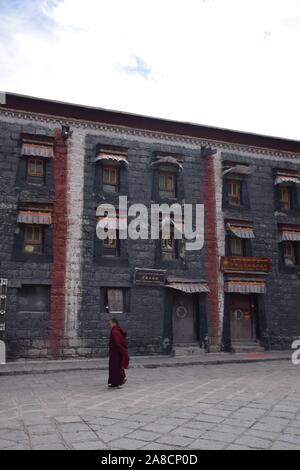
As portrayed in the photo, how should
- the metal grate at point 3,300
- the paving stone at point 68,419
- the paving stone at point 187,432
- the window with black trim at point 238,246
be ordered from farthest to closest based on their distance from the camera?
the window with black trim at point 238,246 < the metal grate at point 3,300 < the paving stone at point 68,419 < the paving stone at point 187,432

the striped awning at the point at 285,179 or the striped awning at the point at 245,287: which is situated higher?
the striped awning at the point at 285,179

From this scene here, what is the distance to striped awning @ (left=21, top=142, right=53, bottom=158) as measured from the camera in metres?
14.3

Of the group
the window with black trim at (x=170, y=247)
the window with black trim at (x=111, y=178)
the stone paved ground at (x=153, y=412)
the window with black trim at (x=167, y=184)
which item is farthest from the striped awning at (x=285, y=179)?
the stone paved ground at (x=153, y=412)

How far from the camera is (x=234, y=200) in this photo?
1725 cm

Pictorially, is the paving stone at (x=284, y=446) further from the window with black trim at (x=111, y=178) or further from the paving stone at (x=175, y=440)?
the window with black trim at (x=111, y=178)

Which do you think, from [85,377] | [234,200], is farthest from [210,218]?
[85,377]

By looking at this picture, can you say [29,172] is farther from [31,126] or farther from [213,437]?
[213,437]

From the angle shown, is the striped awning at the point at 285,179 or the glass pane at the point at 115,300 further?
the striped awning at the point at 285,179

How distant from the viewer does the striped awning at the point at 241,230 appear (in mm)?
16375

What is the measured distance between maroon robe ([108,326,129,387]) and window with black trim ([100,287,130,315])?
544 centimetres

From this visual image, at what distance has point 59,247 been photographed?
1441 centimetres

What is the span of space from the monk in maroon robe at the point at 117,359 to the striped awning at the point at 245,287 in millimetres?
7719
